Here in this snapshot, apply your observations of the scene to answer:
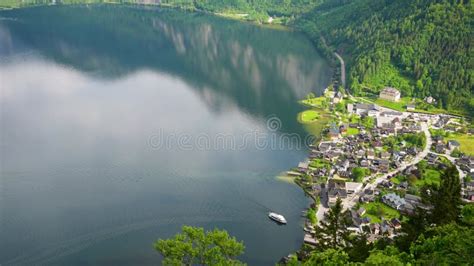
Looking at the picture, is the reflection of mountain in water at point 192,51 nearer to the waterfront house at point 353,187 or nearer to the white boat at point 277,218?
the waterfront house at point 353,187

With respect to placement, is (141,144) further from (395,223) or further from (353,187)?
(395,223)

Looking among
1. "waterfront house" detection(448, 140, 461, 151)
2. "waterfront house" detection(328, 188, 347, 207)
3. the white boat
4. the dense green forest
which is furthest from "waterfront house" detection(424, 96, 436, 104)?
the white boat

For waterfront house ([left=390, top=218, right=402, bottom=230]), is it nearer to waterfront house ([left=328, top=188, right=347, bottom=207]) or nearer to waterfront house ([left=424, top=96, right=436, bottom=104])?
waterfront house ([left=328, top=188, right=347, bottom=207])

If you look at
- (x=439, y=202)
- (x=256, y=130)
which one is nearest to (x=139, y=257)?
(x=439, y=202)

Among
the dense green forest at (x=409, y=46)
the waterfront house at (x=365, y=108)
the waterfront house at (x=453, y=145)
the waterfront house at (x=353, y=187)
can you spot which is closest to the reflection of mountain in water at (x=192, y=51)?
the dense green forest at (x=409, y=46)

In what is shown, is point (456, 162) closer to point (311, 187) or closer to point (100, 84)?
point (311, 187)

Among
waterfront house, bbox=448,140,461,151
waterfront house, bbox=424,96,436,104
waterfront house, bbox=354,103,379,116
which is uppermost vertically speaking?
waterfront house, bbox=424,96,436,104
